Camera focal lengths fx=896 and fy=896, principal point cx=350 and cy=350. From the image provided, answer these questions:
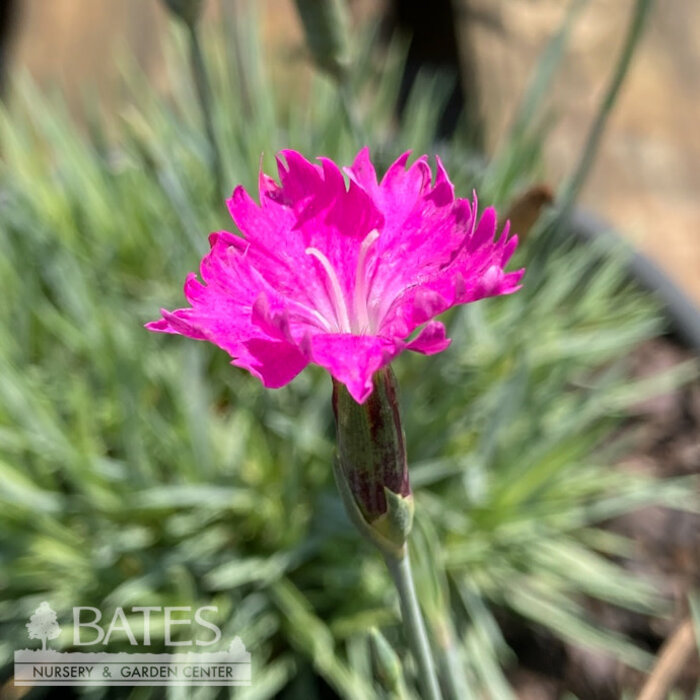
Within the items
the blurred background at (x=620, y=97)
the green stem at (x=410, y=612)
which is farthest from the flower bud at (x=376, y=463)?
the blurred background at (x=620, y=97)

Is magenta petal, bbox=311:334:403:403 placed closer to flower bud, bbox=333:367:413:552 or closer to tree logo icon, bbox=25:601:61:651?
flower bud, bbox=333:367:413:552

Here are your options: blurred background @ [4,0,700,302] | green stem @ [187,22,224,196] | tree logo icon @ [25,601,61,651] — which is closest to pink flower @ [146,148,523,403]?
green stem @ [187,22,224,196]

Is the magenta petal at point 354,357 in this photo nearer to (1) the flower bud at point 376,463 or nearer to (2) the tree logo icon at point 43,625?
(1) the flower bud at point 376,463

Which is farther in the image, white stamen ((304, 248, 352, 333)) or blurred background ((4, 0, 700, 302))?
blurred background ((4, 0, 700, 302))

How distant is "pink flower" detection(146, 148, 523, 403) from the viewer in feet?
1.09

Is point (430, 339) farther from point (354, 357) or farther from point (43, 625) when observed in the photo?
point (43, 625)

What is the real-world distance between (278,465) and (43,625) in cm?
22

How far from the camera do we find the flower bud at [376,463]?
0.34m

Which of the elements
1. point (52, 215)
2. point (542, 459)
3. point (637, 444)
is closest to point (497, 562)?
point (542, 459)

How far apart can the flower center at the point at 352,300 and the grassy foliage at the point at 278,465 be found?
0.31m

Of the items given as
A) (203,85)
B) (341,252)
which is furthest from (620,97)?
(341,252)

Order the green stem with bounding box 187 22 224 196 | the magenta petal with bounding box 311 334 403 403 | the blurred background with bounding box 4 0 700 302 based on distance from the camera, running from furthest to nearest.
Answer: the blurred background with bounding box 4 0 700 302, the green stem with bounding box 187 22 224 196, the magenta petal with bounding box 311 334 403 403

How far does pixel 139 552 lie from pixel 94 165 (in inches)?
18.1

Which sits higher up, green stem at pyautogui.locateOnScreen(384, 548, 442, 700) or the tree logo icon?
the tree logo icon
